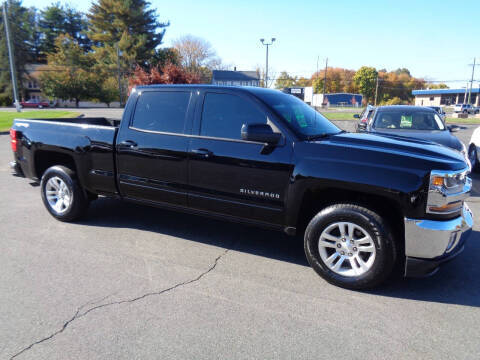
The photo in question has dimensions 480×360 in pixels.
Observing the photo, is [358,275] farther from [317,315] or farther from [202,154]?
[202,154]

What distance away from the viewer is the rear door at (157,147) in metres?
4.27

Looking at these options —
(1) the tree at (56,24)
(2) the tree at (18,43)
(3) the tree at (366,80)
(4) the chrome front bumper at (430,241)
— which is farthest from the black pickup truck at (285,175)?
(3) the tree at (366,80)

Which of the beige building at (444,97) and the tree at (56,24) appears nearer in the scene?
the tree at (56,24)

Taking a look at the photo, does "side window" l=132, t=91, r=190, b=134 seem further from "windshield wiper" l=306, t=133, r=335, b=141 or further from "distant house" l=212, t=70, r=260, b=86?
"distant house" l=212, t=70, r=260, b=86

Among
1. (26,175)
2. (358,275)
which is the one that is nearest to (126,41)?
(26,175)

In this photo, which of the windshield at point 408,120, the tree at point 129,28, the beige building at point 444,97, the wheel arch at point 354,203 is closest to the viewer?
the wheel arch at point 354,203

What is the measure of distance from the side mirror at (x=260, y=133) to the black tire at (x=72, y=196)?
281 centimetres

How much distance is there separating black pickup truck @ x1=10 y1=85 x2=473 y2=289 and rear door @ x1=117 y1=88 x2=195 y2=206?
0.01 meters

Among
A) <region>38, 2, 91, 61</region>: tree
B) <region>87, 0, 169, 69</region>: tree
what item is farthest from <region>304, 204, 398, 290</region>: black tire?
<region>38, 2, 91, 61</region>: tree

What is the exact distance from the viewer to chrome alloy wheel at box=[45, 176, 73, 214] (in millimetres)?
5209

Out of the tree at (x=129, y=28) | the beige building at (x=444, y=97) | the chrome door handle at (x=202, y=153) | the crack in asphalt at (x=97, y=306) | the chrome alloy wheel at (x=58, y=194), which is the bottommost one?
the crack in asphalt at (x=97, y=306)

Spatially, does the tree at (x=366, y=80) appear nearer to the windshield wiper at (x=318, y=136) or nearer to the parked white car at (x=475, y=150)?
the parked white car at (x=475, y=150)

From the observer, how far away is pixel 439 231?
3113 millimetres

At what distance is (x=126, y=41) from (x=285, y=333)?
59.9 meters
